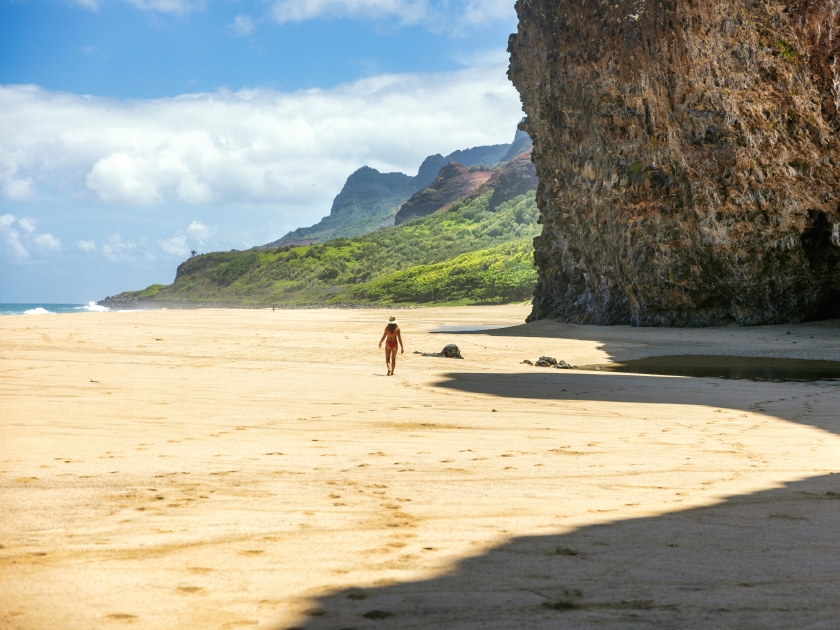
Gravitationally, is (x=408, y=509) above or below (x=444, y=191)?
below

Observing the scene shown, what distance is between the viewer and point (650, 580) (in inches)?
126

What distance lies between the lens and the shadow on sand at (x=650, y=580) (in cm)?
279

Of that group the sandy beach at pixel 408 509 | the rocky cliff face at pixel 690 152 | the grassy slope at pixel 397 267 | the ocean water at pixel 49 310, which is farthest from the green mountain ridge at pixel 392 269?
the sandy beach at pixel 408 509

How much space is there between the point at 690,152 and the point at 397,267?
73377mm

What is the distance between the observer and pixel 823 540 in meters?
3.82

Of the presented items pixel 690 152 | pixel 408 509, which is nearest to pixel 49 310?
pixel 690 152

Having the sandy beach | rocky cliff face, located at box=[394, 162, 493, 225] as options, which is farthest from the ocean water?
rocky cliff face, located at box=[394, 162, 493, 225]

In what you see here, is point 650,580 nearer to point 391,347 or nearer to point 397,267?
point 391,347

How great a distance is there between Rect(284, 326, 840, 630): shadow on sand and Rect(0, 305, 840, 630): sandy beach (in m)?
0.01

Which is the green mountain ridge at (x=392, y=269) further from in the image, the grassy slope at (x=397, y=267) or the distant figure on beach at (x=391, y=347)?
the distant figure on beach at (x=391, y=347)

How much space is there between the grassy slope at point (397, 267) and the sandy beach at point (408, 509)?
54.6m

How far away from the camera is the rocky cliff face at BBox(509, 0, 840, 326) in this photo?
73.7 ft

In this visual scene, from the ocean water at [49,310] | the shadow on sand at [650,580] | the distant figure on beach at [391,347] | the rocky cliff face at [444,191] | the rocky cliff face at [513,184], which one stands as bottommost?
the shadow on sand at [650,580]

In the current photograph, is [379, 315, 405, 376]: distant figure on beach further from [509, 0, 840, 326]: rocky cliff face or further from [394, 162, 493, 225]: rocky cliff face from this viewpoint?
[394, 162, 493, 225]: rocky cliff face
